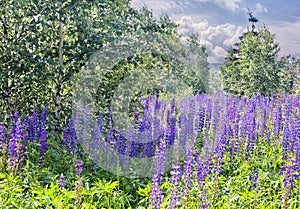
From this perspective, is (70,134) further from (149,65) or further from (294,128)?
(294,128)

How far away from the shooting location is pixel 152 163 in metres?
5.31

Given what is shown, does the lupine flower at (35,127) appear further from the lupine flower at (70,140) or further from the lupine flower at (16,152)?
the lupine flower at (16,152)

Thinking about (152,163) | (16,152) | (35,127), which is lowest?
(152,163)

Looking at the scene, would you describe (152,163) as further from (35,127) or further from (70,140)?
(35,127)

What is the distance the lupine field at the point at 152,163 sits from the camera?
4.00 m

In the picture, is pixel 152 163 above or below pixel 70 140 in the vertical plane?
below

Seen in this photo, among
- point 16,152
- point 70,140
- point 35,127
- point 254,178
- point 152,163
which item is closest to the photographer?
point 254,178

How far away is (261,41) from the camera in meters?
18.6

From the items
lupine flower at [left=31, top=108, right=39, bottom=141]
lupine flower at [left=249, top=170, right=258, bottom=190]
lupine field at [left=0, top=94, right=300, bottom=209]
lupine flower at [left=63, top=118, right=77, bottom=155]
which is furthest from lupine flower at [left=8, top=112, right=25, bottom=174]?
lupine flower at [left=249, top=170, right=258, bottom=190]

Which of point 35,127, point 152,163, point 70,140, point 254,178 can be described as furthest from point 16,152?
point 254,178

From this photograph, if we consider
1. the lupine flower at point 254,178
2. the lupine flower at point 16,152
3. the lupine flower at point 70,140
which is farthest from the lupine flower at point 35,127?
the lupine flower at point 254,178

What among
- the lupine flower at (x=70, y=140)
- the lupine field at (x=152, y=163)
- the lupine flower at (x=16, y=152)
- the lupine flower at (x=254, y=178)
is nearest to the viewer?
the lupine field at (x=152, y=163)

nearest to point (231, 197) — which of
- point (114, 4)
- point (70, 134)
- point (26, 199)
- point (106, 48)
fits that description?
point (26, 199)

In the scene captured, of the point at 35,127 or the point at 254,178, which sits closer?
the point at 254,178
